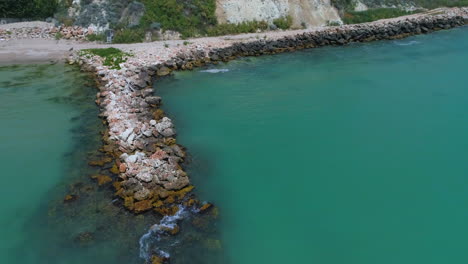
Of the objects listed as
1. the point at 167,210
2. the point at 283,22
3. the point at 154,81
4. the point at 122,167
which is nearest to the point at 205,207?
the point at 167,210

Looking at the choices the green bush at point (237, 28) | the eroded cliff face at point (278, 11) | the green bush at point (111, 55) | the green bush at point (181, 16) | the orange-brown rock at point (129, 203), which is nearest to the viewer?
the orange-brown rock at point (129, 203)

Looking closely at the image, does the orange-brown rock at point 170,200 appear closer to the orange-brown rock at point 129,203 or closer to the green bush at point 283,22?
the orange-brown rock at point 129,203

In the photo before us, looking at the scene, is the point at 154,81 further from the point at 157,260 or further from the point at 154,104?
the point at 157,260

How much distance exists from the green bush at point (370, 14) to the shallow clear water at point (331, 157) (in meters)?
16.8

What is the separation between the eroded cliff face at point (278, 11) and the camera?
41562 mm

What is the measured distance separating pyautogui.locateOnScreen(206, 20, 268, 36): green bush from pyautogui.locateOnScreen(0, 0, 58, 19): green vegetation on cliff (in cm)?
1981

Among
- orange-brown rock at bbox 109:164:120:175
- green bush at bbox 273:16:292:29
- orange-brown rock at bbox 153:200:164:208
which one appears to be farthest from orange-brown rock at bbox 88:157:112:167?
green bush at bbox 273:16:292:29

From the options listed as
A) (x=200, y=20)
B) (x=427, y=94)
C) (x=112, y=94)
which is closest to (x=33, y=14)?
(x=200, y=20)

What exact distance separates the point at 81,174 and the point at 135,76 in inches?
501

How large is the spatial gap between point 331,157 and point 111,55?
22.4 m

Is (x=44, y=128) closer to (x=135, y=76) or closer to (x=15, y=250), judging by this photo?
(x=135, y=76)

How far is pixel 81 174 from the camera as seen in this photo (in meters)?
16.6

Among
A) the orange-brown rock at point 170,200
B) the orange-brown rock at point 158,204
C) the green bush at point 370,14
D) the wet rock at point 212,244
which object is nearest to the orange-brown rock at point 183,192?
the orange-brown rock at point 170,200

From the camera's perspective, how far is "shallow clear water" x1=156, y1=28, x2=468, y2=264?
1345 centimetres
